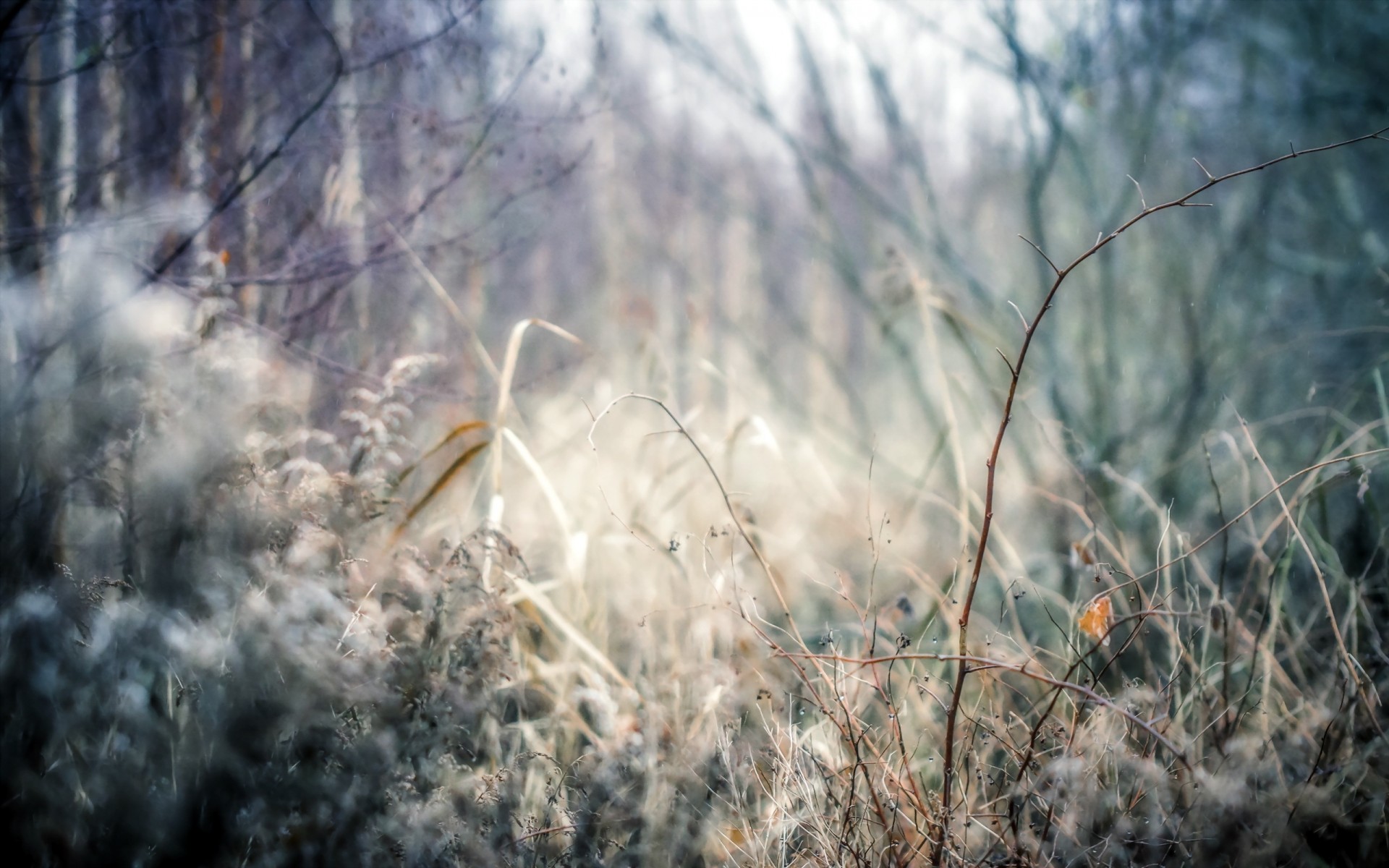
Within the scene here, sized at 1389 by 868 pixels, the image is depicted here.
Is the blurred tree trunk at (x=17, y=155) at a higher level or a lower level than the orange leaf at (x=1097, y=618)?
higher

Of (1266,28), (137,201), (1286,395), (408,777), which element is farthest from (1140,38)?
(137,201)

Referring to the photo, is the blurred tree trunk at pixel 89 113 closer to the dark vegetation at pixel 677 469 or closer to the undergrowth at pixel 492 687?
the dark vegetation at pixel 677 469

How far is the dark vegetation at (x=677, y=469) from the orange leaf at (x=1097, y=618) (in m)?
0.02

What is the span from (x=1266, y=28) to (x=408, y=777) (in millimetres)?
4005

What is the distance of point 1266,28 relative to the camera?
125 inches

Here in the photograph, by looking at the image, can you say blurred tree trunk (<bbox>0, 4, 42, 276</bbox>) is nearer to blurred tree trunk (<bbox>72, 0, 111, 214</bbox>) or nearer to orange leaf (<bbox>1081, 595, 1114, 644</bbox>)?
blurred tree trunk (<bbox>72, 0, 111, 214</bbox>)

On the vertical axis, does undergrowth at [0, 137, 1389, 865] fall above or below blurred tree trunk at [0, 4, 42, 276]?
below

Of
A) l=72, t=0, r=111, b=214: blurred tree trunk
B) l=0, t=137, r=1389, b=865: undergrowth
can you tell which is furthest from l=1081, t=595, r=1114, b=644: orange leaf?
l=72, t=0, r=111, b=214: blurred tree trunk

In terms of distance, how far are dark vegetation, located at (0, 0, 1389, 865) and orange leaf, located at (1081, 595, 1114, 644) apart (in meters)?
0.02

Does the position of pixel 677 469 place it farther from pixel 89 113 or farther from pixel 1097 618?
pixel 89 113

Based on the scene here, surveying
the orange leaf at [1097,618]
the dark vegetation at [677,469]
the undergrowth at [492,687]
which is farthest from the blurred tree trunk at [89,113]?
the orange leaf at [1097,618]

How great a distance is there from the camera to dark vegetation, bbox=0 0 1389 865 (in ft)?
4.13

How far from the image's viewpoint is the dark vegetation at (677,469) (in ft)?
4.13

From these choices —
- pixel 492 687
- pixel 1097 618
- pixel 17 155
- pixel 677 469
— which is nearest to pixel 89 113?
pixel 17 155
